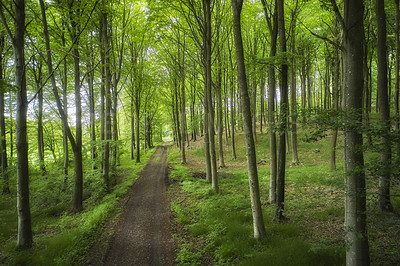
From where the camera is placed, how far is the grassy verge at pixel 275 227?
14.6 feet

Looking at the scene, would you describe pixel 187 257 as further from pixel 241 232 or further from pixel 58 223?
pixel 58 223

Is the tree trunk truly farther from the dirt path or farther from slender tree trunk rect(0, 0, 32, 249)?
slender tree trunk rect(0, 0, 32, 249)

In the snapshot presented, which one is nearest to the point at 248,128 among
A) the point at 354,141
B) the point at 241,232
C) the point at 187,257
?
the point at 354,141

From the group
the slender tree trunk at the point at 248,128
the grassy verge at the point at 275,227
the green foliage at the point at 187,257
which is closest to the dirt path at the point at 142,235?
the green foliage at the point at 187,257

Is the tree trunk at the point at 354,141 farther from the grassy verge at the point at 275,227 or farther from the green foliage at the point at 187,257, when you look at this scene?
the green foliage at the point at 187,257

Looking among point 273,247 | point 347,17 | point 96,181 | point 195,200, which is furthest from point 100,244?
point 347,17

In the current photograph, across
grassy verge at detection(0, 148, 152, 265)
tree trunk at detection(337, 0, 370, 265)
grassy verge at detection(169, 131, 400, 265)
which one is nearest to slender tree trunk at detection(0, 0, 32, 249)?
grassy verge at detection(0, 148, 152, 265)

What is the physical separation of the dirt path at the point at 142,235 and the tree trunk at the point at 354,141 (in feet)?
14.4

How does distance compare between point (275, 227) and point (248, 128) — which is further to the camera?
point (275, 227)

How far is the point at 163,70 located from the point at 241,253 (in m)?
17.1

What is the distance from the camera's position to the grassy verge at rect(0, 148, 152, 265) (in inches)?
223

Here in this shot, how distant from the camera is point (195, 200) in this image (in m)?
9.36

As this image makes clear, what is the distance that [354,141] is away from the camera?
3.47 m

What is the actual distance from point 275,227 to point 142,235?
182 inches
